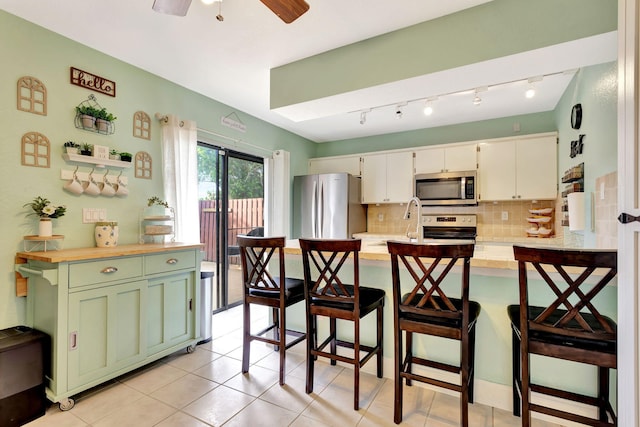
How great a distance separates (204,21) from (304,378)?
2715 mm

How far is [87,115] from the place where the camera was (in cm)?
238

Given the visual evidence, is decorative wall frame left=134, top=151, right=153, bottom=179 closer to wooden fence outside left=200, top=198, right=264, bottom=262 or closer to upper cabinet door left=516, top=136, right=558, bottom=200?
wooden fence outside left=200, top=198, right=264, bottom=262

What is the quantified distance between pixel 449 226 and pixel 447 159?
920mm

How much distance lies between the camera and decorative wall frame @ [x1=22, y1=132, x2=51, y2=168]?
83.0 inches

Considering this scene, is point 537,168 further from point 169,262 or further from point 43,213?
point 43,213

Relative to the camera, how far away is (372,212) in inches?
195

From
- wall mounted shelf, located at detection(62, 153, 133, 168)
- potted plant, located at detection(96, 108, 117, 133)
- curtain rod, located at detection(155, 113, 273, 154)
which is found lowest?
wall mounted shelf, located at detection(62, 153, 133, 168)

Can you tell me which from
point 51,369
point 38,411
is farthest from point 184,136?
point 38,411

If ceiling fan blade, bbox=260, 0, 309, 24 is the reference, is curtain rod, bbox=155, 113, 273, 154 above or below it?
below

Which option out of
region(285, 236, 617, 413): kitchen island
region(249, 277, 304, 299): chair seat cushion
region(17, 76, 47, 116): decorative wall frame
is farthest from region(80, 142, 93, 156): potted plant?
region(285, 236, 617, 413): kitchen island

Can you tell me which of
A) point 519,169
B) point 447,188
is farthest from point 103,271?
point 519,169

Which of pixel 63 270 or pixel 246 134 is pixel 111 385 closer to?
pixel 63 270

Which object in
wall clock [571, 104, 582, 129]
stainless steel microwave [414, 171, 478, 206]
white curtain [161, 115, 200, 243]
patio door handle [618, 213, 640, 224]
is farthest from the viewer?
stainless steel microwave [414, 171, 478, 206]

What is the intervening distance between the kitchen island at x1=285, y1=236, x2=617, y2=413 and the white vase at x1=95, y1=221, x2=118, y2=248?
2.00 m
